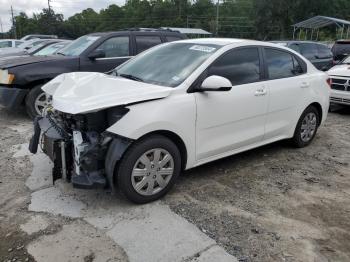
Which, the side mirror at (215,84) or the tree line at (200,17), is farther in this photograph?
the tree line at (200,17)

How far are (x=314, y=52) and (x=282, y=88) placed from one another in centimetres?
859

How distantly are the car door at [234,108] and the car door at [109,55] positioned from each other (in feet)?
11.3

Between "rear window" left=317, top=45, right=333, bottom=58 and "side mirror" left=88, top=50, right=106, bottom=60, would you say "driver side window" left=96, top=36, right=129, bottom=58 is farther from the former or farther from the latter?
"rear window" left=317, top=45, right=333, bottom=58

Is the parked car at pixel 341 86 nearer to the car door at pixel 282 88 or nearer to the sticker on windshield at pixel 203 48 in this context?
the car door at pixel 282 88

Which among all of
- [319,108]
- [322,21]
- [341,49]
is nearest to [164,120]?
[319,108]

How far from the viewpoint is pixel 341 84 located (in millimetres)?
8258

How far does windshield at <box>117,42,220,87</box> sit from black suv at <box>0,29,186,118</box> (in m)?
2.48

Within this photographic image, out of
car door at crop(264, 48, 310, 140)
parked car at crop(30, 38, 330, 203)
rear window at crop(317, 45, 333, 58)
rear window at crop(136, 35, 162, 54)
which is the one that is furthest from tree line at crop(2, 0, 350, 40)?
parked car at crop(30, 38, 330, 203)

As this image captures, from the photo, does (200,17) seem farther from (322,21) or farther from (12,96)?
(12,96)

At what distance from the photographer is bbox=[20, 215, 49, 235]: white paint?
3.42 meters

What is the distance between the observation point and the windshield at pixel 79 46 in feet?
24.4

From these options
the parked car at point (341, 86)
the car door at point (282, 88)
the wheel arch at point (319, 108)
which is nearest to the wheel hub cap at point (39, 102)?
the car door at point (282, 88)

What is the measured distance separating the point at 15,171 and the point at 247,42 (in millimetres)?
3352

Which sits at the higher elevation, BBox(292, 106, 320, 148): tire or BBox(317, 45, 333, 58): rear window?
BBox(317, 45, 333, 58): rear window
